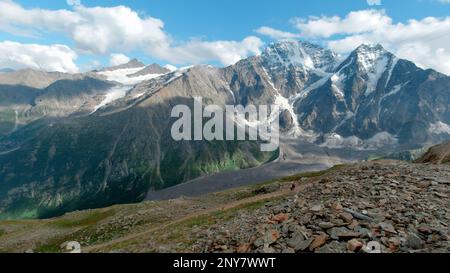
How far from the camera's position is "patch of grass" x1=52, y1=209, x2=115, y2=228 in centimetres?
8376

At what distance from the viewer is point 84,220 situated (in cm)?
8881

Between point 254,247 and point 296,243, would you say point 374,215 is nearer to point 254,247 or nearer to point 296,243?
point 296,243

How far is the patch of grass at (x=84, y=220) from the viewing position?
275ft

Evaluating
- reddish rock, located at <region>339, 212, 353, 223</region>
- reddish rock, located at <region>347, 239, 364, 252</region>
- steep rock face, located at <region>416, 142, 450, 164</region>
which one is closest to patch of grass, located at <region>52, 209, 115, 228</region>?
steep rock face, located at <region>416, 142, 450, 164</region>

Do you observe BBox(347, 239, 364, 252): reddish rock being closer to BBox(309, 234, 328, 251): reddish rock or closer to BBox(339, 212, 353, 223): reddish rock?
BBox(309, 234, 328, 251): reddish rock

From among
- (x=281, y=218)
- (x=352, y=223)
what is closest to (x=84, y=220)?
(x=281, y=218)

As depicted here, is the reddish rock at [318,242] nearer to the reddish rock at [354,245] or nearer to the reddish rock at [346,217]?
the reddish rock at [354,245]

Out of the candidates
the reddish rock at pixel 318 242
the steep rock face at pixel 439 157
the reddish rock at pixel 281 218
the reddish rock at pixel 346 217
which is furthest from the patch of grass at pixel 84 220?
the reddish rock at pixel 318 242

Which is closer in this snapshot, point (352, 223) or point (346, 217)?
point (352, 223)

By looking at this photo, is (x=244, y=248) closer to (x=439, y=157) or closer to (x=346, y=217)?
(x=346, y=217)
